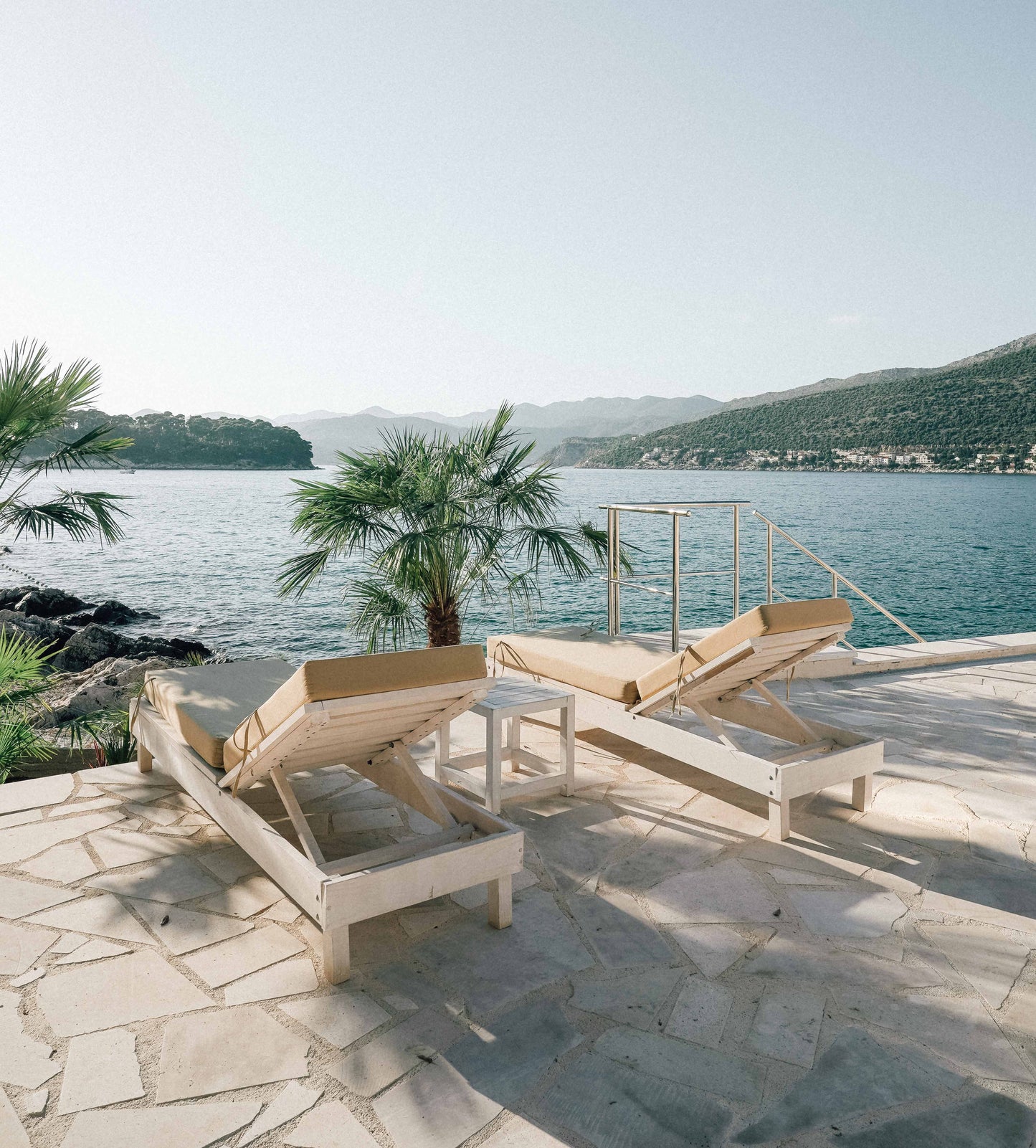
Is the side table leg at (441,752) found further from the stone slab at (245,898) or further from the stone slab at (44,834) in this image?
the stone slab at (44,834)

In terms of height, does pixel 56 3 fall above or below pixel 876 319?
below

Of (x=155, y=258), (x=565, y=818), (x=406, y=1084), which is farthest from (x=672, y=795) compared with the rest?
(x=155, y=258)

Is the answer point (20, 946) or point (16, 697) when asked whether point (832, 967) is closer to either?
point (20, 946)

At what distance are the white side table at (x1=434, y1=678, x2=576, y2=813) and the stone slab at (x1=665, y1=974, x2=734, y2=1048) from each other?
1.41 m

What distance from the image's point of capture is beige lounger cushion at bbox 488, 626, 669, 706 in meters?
4.16

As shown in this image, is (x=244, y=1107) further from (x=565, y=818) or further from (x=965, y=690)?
(x=965, y=690)

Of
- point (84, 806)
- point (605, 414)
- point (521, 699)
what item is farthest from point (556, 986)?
point (605, 414)

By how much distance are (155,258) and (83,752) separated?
1761 centimetres

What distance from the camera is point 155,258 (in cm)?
1934

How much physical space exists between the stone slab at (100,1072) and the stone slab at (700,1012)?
138cm

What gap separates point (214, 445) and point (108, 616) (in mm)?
40205

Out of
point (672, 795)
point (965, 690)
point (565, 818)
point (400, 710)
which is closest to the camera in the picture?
point (400, 710)

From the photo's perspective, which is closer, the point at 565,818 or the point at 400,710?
the point at 400,710

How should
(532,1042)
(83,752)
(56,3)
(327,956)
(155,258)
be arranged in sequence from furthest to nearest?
(155,258) < (56,3) < (83,752) < (327,956) < (532,1042)
